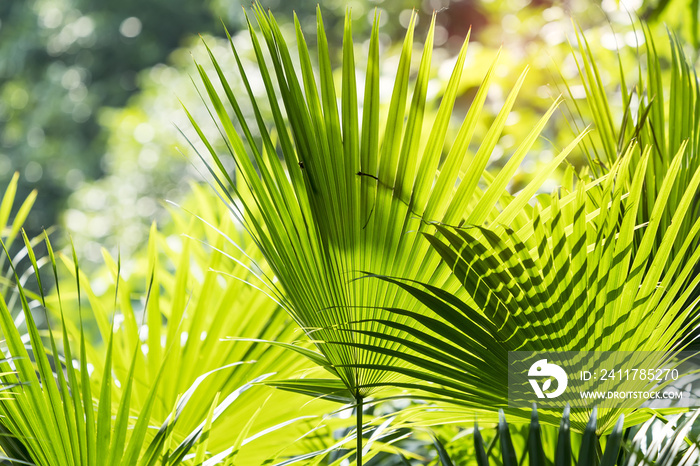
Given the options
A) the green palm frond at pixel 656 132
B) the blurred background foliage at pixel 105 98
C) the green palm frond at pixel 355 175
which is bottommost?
the green palm frond at pixel 355 175

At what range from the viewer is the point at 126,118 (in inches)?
196

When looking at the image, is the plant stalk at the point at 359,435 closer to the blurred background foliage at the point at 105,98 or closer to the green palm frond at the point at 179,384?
the green palm frond at the point at 179,384

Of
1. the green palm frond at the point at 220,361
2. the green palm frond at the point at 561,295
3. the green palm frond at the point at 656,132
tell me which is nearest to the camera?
the green palm frond at the point at 561,295

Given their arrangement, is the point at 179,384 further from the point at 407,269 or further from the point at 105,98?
the point at 105,98

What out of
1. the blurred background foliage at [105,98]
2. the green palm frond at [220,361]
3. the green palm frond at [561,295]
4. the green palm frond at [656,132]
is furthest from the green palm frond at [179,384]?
the blurred background foliage at [105,98]

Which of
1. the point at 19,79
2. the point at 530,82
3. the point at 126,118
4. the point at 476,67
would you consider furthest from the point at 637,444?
the point at 19,79

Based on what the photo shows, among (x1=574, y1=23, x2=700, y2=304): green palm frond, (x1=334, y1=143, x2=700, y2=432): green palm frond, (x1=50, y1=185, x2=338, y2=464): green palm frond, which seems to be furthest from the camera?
(x1=50, y1=185, x2=338, y2=464): green palm frond

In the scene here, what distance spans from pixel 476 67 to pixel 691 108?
0.68 meters

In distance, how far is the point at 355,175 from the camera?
1.59ft

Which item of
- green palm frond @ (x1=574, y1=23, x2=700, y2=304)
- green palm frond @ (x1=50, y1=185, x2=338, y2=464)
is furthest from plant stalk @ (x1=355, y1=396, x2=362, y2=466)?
green palm frond @ (x1=574, y1=23, x2=700, y2=304)

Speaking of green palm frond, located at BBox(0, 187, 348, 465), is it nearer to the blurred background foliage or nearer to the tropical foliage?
the tropical foliage

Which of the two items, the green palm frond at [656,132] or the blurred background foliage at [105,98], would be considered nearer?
the green palm frond at [656,132]

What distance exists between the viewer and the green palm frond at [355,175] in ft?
1.56

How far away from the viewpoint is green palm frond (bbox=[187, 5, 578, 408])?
0.48 metres
